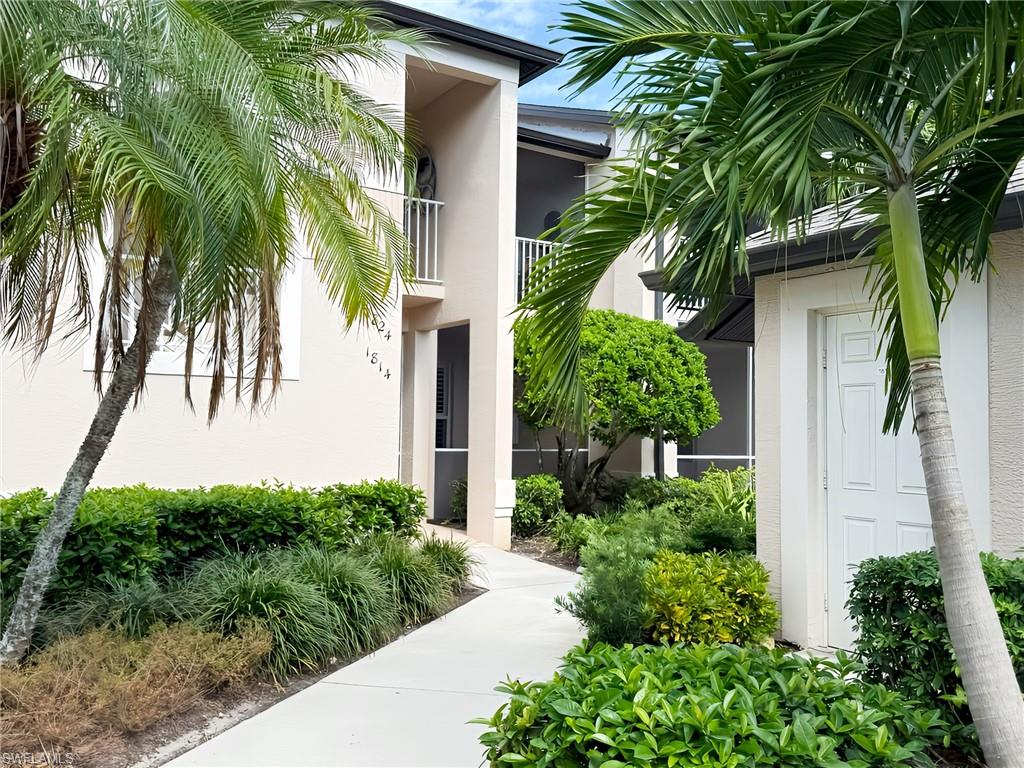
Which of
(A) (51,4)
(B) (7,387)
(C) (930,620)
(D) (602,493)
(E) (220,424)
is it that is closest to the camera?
(C) (930,620)

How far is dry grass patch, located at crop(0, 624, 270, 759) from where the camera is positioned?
178 inches

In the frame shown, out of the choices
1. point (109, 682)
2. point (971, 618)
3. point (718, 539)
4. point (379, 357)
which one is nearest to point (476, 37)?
point (379, 357)

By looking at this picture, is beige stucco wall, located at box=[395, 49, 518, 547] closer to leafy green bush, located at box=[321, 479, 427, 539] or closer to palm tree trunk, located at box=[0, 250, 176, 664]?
leafy green bush, located at box=[321, 479, 427, 539]

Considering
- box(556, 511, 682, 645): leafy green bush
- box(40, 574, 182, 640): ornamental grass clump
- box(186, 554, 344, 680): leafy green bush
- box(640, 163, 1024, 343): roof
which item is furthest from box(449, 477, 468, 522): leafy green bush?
box(40, 574, 182, 640): ornamental grass clump

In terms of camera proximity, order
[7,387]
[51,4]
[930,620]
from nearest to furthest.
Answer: [930,620]
[51,4]
[7,387]

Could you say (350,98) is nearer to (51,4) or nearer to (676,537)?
(51,4)

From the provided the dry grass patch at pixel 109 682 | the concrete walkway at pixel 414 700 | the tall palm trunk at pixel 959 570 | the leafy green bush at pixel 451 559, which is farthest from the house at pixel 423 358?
the tall palm trunk at pixel 959 570

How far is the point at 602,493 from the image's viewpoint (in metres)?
14.3

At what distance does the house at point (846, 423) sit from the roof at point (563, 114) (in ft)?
34.6

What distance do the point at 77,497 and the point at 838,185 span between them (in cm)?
509

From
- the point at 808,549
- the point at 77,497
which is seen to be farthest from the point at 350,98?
the point at 808,549

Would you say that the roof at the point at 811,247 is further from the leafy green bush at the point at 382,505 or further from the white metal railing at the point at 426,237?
the white metal railing at the point at 426,237

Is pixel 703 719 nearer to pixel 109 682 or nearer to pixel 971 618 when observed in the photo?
pixel 971 618

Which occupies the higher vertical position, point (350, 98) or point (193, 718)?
point (350, 98)
